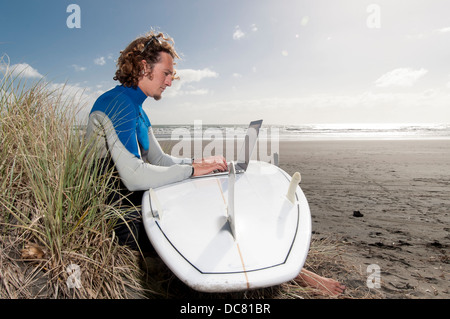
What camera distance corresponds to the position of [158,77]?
7.50ft

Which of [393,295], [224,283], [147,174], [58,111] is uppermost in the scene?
[58,111]

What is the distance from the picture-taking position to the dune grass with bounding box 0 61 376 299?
1.59 metres

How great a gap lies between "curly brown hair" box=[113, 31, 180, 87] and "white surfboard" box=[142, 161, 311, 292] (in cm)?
91

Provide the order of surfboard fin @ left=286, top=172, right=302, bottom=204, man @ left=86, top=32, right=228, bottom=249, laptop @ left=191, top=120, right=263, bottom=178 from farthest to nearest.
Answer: laptop @ left=191, top=120, right=263, bottom=178
surfboard fin @ left=286, top=172, right=302, bottom=204
man @ left=86, top=32, right=228, bottom=249

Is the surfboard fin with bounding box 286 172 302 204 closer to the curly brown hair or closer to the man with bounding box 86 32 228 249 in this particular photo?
the man with bounding box 86 32 228 249

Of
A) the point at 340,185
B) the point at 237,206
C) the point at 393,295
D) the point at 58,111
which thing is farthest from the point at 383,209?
the point at 58,111

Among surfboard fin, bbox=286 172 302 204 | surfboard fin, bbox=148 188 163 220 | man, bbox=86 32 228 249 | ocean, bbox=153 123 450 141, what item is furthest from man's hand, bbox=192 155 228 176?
ocean, bbox=153 123 450 141

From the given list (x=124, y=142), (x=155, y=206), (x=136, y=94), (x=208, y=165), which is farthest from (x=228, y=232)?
Result: (x=136, y=94)

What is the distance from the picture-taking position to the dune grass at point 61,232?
1588mm

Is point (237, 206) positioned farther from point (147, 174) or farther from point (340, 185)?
point (340, 185)

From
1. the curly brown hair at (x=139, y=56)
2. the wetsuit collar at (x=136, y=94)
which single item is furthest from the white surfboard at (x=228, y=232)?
the curly brown hair at (x=139, y=56)

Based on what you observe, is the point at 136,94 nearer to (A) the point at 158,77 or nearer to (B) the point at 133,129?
(A) the point at 158,77
